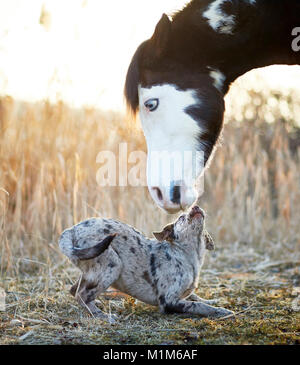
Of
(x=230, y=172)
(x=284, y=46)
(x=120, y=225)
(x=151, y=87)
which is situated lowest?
(x=120, y=225)

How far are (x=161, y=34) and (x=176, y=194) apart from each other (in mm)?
925

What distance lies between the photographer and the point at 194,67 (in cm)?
301

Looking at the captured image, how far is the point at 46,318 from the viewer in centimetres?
317

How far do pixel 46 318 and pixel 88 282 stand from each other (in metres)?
0.33

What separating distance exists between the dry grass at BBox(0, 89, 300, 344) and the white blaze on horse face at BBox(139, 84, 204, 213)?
0.45m

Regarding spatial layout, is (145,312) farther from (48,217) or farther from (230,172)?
(230,172)

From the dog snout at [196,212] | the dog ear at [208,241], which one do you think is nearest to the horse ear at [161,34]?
the dog snout at [196,212]

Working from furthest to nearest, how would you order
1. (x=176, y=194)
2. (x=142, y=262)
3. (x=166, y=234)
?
(x=166, y=234) < (x=142, y=262) < (x=176, y=194)

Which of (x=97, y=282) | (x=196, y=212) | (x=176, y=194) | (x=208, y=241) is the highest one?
(x=176, y=194)

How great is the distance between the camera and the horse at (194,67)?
287 centimetres

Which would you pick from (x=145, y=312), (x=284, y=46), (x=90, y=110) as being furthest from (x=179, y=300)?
(x=90, y=110)

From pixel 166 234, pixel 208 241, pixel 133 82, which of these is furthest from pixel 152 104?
pixel 208 241

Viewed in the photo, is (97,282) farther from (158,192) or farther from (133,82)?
(133,82)

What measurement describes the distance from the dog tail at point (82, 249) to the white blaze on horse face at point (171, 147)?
0.41 meters
